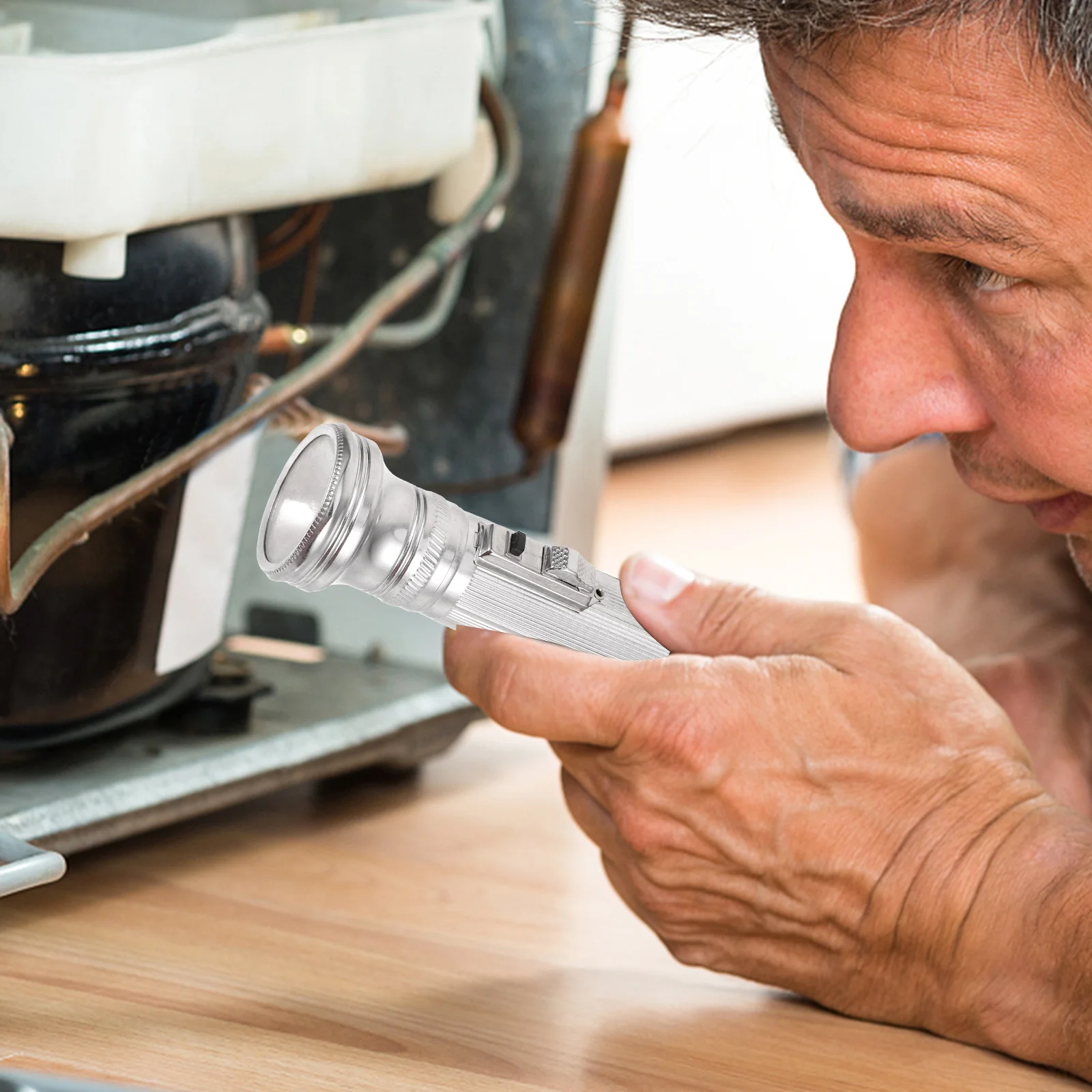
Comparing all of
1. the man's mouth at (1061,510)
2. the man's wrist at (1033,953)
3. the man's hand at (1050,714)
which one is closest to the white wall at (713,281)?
the man's hand at (1050,714)


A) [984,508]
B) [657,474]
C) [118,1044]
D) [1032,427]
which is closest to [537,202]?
[984,508]

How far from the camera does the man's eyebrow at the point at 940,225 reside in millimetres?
561

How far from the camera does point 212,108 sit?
676 millimetres

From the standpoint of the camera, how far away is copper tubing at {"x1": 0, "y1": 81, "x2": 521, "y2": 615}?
63cm

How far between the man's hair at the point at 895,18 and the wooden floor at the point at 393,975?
34 cm

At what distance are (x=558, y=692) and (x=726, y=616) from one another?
9 centimetres

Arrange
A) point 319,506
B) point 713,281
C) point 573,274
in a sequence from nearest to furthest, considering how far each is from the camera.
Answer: point 319,506, point 573,274, point 713,281

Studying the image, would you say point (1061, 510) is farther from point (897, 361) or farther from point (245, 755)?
point (245, 755)

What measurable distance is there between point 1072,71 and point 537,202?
0.49m

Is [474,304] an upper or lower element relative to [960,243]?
lower

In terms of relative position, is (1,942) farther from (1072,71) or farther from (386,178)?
(1072,71)

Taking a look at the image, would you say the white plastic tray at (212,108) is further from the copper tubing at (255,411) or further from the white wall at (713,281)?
the white wall at (713,281)

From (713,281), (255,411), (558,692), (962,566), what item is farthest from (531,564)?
(713,281)

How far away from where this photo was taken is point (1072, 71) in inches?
20.7
